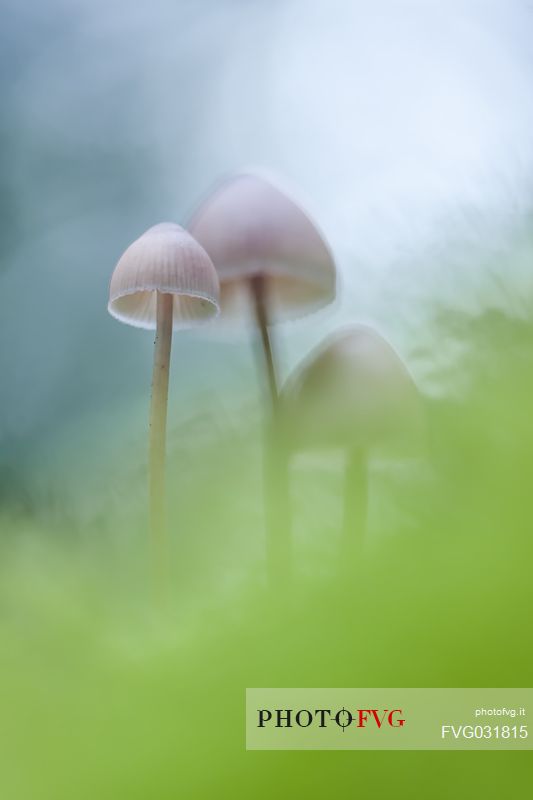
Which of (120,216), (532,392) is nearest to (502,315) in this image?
(532,392)

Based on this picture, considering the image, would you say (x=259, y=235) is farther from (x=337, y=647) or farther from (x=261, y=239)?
(x=337, y=647)

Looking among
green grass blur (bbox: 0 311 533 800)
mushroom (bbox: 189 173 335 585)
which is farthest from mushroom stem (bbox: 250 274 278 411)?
green grass blur (bbox: 0 311 533 800)

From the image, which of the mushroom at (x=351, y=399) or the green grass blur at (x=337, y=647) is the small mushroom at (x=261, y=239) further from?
the green grass blur at (x=337, y=647)

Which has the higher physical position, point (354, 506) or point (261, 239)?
point (261, 239)

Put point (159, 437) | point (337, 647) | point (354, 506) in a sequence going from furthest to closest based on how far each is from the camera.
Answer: point (159, 437) < point (354, 506) < point (337, 647)

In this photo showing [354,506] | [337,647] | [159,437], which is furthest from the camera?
[159,437]

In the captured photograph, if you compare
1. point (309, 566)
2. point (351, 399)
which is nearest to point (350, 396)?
point (351, 399)
